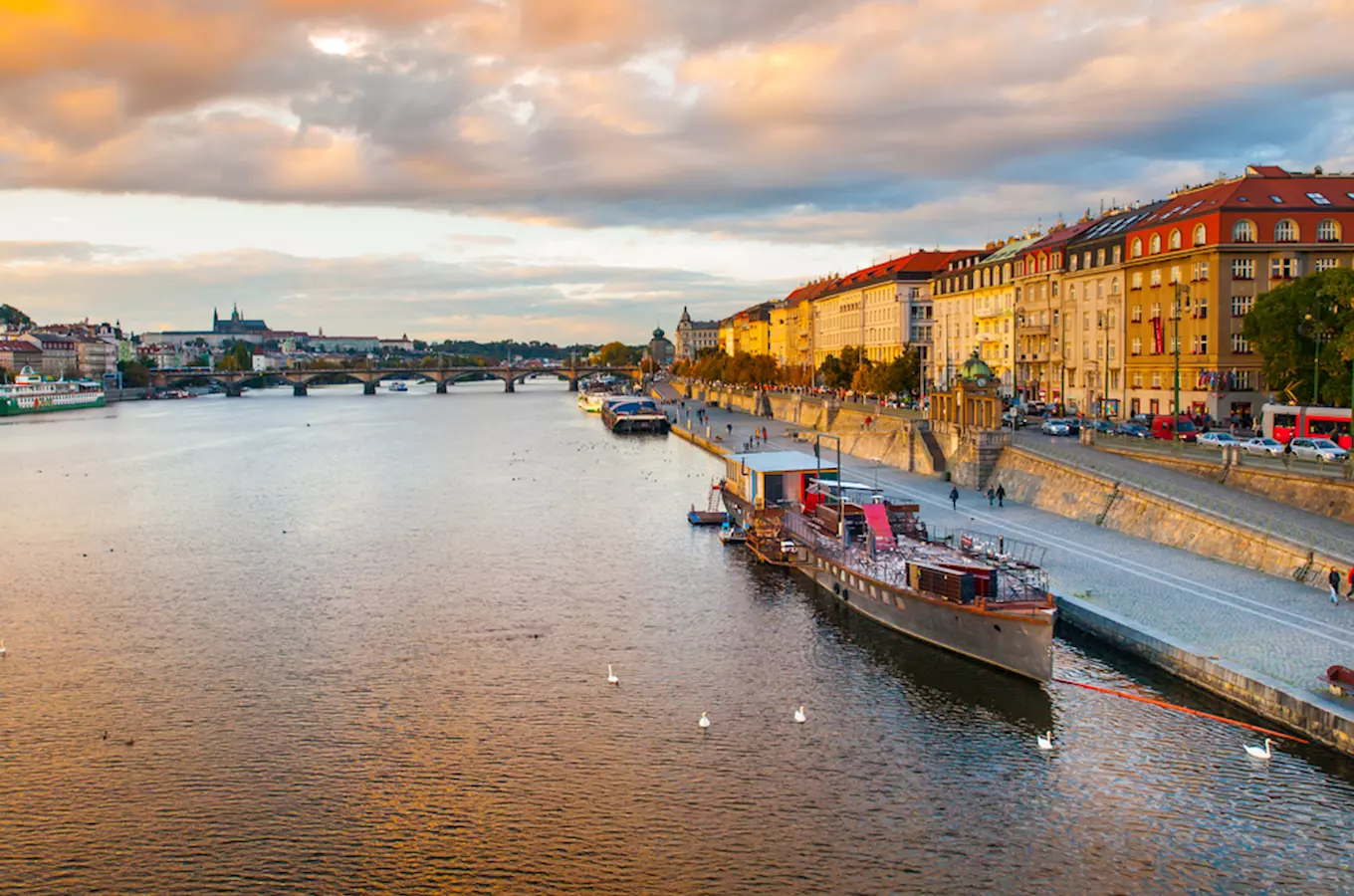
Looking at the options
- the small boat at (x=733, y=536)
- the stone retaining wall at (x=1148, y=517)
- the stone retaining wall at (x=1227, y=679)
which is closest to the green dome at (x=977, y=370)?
the stone retaining wall at (x=1148, y=517)

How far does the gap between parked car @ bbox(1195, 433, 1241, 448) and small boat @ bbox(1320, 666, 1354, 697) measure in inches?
840

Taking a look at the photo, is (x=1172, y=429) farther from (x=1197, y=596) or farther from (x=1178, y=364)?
(x=1197, y=596)

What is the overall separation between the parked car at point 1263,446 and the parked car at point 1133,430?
6366 millimetres

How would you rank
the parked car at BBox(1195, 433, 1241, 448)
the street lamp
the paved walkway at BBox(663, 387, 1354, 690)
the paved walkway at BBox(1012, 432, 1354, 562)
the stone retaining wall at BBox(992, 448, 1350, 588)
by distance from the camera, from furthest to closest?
the street lamp → the parked car at BBox(1195, 433, 1241, 448) → the paved walkway at BBox(1012, 432, 1354, 562) → the stone retaining wall at BBox(992, 448, 1350, 588) → the paved walkway at BBox(663, 387, 1354, 690)

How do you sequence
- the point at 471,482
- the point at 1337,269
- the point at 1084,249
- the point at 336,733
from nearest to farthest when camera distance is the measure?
the point at 336,733 < the point at 1337,269 < the point at 471,482 < the point at 1084,249

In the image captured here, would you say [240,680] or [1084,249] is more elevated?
[1084,249]

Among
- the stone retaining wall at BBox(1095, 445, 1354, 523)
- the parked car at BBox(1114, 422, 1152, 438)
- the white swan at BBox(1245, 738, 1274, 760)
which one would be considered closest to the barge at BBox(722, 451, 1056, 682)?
the white swan at BBox(1245, 738, 1274, 760)

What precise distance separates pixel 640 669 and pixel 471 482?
38765mm

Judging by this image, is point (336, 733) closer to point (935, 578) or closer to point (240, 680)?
point (240, 680)

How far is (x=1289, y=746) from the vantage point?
18766 mm

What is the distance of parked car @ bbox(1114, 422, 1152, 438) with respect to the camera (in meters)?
47.8

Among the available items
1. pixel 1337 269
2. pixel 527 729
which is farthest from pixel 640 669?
pixel 1337 269

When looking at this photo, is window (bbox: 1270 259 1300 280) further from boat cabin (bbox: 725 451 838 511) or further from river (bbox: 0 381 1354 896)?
river (bbox: 0 381 1354 896)

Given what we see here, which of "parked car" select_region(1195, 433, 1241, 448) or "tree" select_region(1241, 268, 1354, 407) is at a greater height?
"tree" select_region(1241, 268, 1354, 407)
